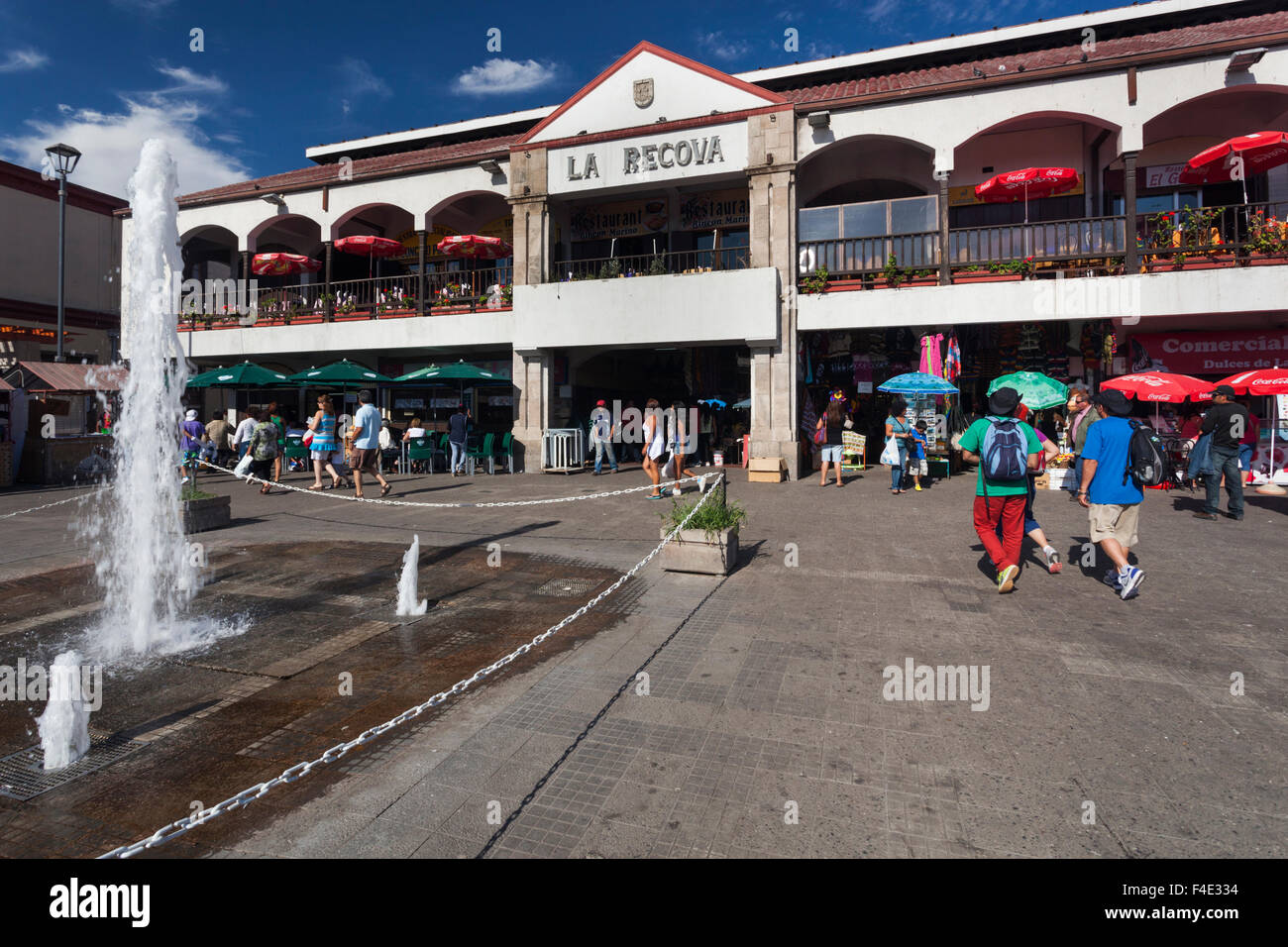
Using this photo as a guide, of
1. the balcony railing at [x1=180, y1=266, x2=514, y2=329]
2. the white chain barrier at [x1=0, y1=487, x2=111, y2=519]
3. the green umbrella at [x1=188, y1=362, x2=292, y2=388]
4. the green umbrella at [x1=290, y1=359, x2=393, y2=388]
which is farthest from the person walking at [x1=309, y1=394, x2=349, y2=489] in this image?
the balcony railing at [x1=180, y1=266, x2=514, y2=329]

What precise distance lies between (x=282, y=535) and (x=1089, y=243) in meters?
17.2

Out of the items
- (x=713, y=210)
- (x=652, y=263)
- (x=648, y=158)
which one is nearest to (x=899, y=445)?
(x=652, y=263)

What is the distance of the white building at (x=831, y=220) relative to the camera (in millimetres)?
14742

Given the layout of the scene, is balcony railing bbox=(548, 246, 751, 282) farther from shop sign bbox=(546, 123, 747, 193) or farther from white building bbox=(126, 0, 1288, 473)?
shop sign bbox=(546, 123, 747, 193)

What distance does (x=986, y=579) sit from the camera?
7098 mm

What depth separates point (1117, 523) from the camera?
675 cm

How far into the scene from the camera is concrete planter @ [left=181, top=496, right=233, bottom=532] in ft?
32.3

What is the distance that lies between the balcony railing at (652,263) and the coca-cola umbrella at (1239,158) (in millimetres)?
9749

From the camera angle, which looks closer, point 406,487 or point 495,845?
point 495,845

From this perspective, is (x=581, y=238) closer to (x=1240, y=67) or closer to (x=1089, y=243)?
(x=1089, y=243)

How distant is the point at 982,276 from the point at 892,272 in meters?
1.96

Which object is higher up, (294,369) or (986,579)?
(294,369)
